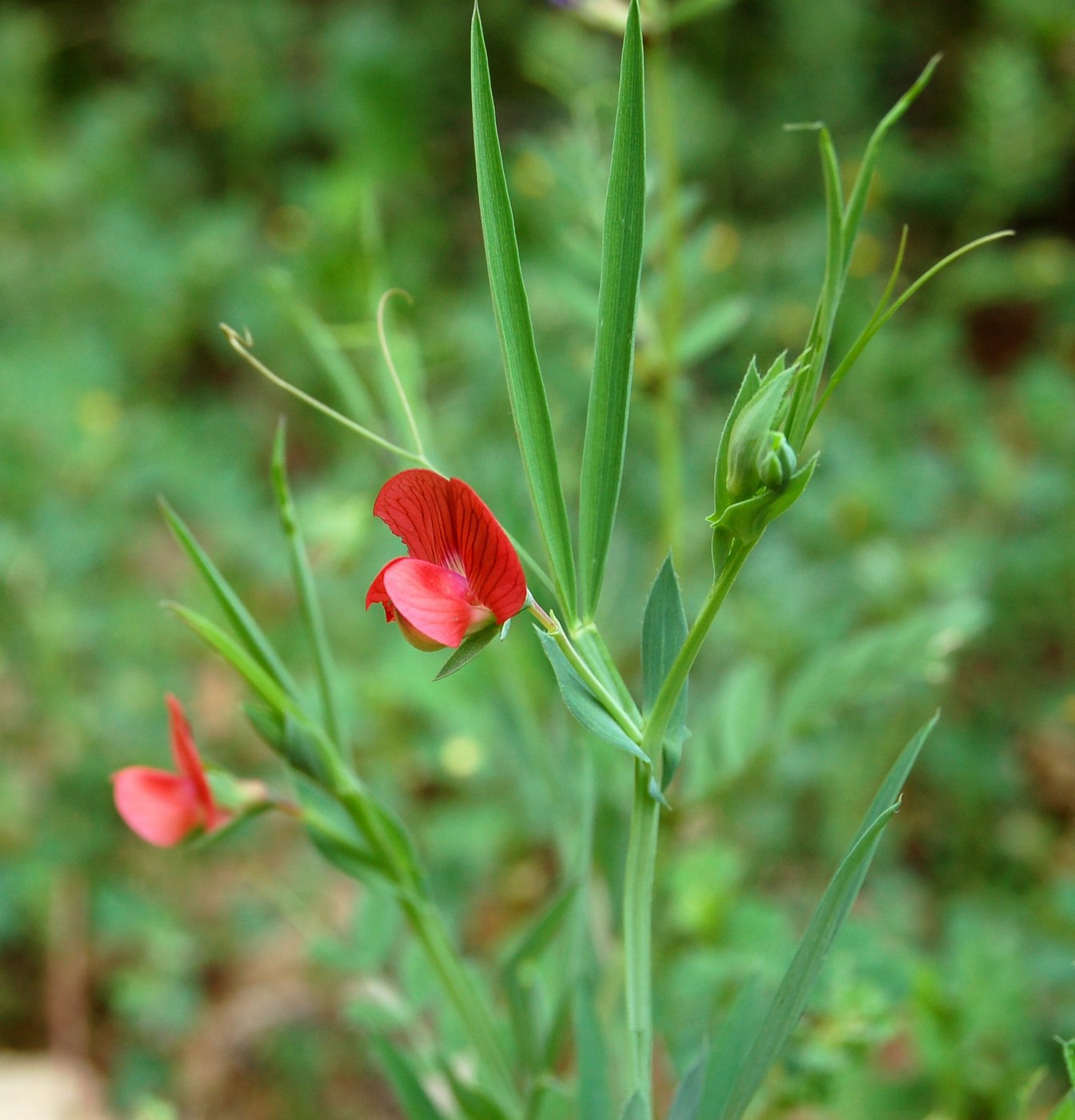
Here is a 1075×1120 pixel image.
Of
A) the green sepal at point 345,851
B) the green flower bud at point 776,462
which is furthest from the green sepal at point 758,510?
the green sepal at point 345,851

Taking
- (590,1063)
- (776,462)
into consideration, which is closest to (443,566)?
(776,462)

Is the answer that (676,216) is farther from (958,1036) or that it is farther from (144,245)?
(144,245)

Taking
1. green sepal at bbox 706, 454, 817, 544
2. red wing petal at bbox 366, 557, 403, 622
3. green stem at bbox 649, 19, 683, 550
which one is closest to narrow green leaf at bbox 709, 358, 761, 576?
green sepal at bbox 706, 454, 817, 544

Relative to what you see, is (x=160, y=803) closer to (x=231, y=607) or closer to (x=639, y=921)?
(x=231, y=607)

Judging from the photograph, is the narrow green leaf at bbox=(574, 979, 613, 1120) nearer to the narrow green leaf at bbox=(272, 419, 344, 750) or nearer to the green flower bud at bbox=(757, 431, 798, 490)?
the narrow green leaf at bbox=(272, 419, 344, 750)

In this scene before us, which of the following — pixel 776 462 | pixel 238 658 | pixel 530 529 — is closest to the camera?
pixel 776 462
